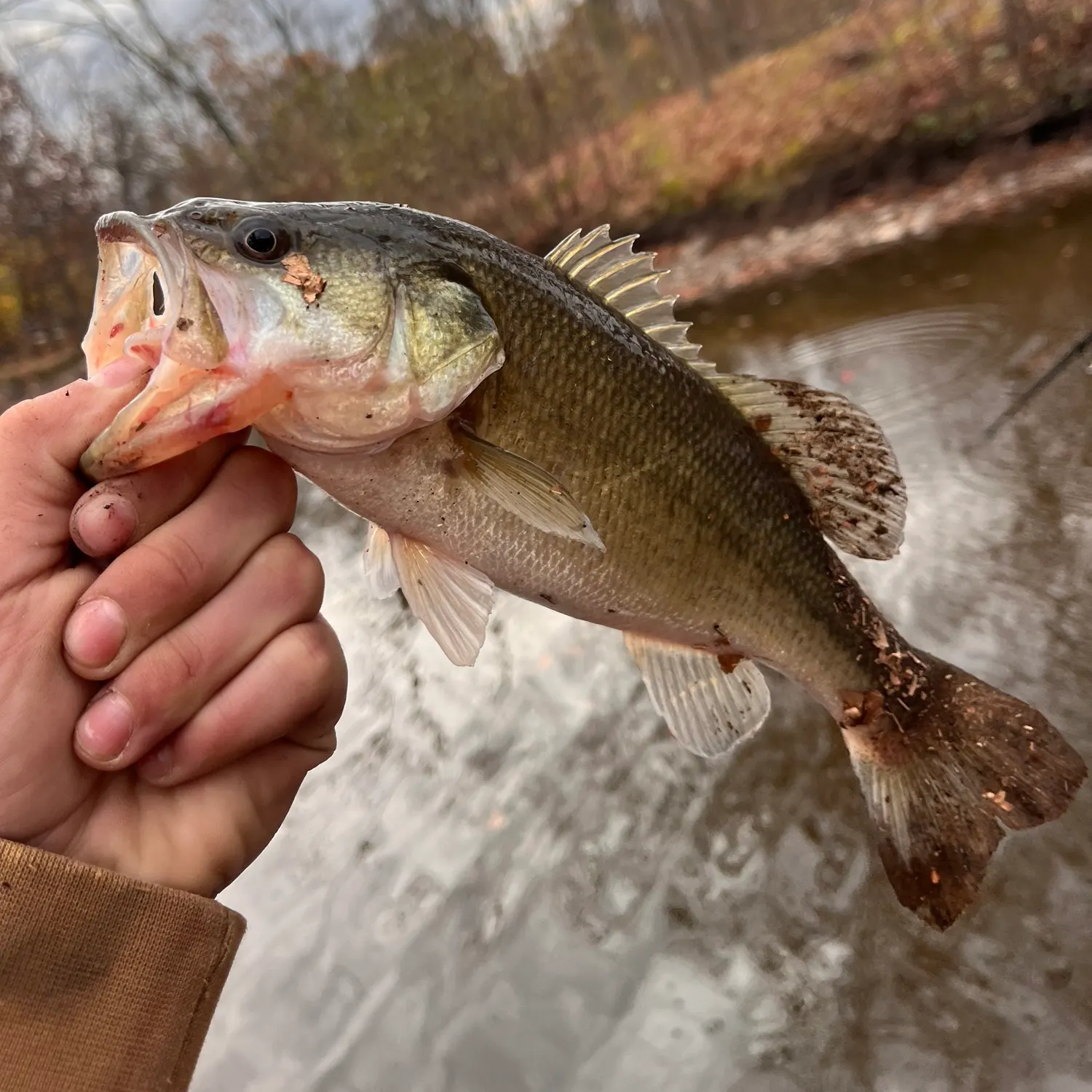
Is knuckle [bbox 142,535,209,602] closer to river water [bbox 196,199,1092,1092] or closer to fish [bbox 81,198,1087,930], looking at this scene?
fish [bbox 81,198,1087,930]

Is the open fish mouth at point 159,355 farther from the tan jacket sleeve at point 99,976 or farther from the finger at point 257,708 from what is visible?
the tan jacket sleeve at point 99,976

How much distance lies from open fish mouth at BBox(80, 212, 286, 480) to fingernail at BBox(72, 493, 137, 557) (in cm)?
5

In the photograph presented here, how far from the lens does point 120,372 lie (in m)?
1.33

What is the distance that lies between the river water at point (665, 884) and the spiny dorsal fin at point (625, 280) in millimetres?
2038

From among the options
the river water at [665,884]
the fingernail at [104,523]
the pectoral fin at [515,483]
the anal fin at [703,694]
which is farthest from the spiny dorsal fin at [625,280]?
the river water at [665,884]

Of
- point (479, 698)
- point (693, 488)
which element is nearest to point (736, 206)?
point (479, 698)

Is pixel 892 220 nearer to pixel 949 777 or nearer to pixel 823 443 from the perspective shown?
pixel 823 443

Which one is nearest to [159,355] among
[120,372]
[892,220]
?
[120,372]

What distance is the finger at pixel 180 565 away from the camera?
1.28m

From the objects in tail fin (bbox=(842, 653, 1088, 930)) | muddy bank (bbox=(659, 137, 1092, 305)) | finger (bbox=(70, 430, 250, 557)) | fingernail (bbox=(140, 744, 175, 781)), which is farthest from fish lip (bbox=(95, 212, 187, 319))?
muddy bank (bbox=(659, 137, 1092, 305))

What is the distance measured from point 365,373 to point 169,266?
343 mm

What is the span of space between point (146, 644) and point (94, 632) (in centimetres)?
9

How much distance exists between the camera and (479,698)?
4172mm

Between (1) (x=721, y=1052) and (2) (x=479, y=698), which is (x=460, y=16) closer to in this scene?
(2) (x=479, y=698)
